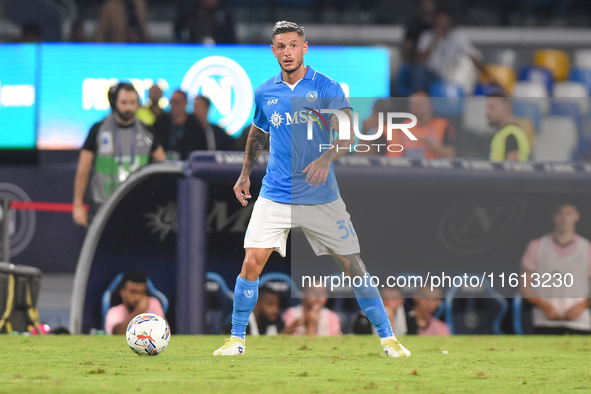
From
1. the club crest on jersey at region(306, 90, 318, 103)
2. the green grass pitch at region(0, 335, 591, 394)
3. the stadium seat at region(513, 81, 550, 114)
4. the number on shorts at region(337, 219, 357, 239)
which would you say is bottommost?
the green grass pitch at region(0, 335, 591, 394)

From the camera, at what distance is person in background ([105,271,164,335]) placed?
8766 mm

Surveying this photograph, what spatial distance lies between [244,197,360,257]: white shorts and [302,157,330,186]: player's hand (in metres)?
0.18

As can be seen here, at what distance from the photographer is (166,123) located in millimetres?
10422

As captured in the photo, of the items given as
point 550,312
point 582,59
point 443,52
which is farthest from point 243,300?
point 582,59

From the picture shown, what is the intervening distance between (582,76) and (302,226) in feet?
33.0

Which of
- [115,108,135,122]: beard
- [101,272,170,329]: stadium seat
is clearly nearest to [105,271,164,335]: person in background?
[101,272,170,329]: stadium seat

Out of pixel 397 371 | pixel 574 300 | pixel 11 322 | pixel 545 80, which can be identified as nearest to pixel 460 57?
pixel 545 80

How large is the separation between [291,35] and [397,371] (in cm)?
250

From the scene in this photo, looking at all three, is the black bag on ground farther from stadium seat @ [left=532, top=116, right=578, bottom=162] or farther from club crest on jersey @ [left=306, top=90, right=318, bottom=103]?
stadium seat @ [left=532, top=116, right=578, bottom=162]

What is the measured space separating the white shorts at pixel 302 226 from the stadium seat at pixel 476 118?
262 centimetres

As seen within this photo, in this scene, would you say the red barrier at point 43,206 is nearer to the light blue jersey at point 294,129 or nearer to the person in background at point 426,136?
the person in background at point 426,136

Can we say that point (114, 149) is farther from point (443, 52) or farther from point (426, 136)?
point (443, 52)

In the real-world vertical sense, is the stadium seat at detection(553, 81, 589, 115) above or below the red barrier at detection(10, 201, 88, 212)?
above

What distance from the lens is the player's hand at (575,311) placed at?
9.00 meters
